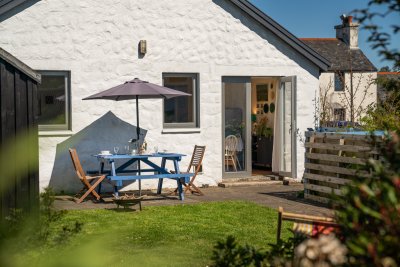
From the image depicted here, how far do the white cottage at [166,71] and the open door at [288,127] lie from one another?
2 cm

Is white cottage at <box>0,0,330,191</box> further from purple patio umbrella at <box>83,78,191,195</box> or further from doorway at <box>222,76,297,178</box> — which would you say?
purple patio umbrella at <box>83,78,191,195</box>

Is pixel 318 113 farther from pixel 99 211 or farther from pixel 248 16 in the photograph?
pixel 99 211

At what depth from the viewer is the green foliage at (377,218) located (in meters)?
2.59

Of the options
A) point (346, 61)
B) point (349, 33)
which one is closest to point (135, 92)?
point (346, 61)

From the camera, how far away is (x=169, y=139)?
15023 mm

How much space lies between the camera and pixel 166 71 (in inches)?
590

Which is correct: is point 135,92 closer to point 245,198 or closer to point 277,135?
point 245,198

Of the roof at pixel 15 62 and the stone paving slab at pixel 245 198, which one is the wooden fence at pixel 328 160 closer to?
the stone paving slab at pixel 245 198

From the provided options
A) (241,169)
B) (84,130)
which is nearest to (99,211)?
(84,130)

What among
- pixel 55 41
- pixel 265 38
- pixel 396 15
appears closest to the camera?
pixel 396 15

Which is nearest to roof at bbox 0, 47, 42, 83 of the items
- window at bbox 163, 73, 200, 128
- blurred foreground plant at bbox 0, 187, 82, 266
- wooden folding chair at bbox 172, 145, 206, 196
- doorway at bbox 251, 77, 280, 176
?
wooden folding chair at bbox 172, 145, 206, 196

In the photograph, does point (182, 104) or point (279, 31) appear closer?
point (182, 104)

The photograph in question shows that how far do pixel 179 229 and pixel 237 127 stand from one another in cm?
667

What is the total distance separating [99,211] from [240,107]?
18.5ft
